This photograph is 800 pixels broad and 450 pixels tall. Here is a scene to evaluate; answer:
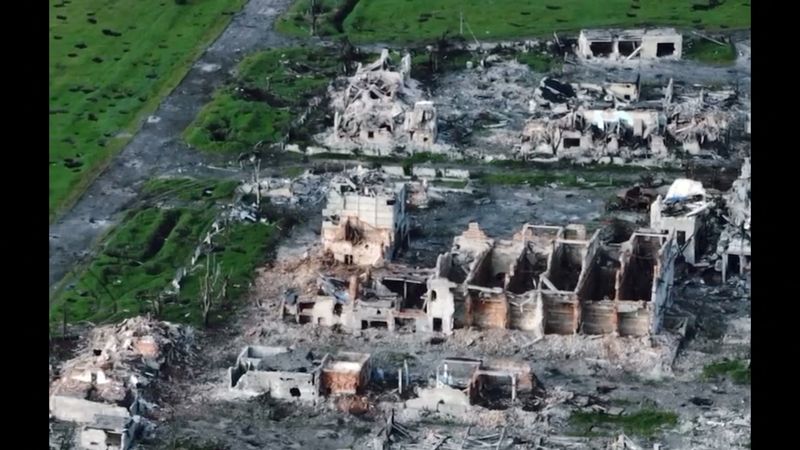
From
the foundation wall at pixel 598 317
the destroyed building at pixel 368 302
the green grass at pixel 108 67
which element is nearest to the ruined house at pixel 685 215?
the foundation wall at pixel 598 317

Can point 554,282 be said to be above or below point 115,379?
above

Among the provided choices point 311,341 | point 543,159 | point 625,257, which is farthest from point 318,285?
point 543,159

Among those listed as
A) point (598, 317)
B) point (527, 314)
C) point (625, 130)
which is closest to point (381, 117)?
point (625, 130)

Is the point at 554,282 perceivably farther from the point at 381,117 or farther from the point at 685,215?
the point at 381,117

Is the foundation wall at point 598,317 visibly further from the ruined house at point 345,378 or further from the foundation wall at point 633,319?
the ruined house at point 345,378

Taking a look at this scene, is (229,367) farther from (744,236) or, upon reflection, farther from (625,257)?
(744,236)

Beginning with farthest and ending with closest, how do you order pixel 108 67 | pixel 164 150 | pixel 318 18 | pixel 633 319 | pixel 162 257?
pixel 318 18 < pixel 108 67 < pixel 164 150 < pixel 162 257 < pixel 633 319

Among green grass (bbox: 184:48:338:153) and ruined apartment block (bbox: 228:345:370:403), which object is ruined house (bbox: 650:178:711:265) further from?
green grass (bbox: 184:48:338:153)
